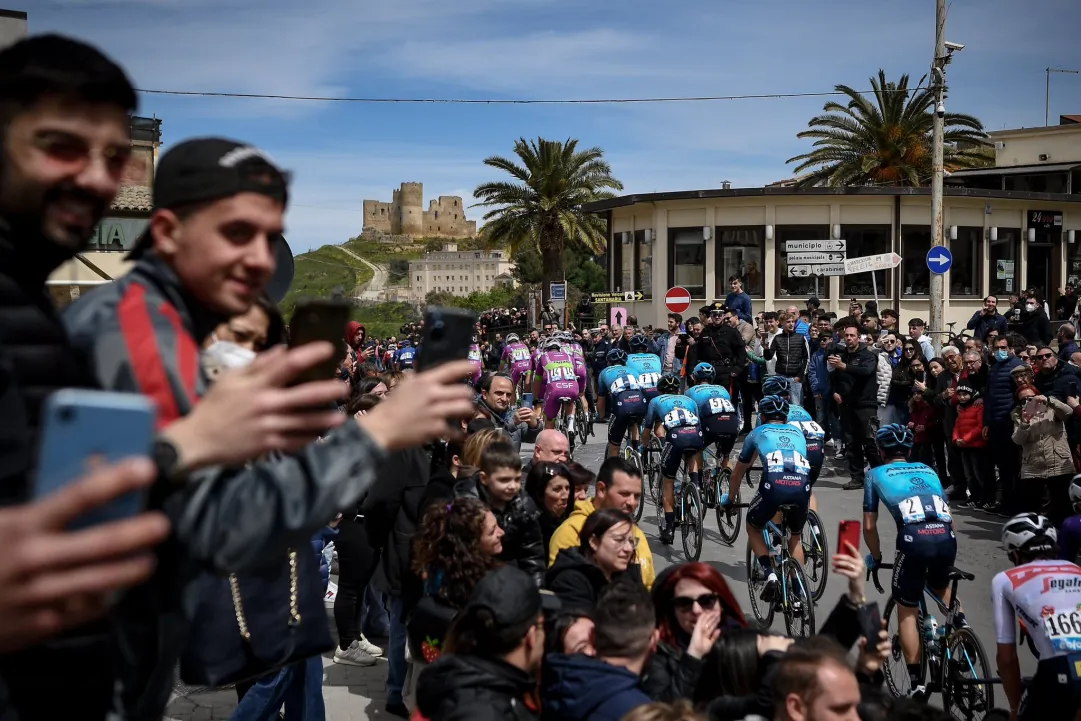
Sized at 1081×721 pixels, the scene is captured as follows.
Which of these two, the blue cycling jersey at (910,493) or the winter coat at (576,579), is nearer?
the winter coat at (576,579)

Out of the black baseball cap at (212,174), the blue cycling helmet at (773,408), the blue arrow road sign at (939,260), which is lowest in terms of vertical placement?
the blue cycling helmet at (773,408)

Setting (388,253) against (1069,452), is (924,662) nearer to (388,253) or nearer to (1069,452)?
(1069,452)

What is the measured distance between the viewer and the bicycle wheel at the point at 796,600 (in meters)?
8.18

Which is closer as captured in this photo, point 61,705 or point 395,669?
point 61,705

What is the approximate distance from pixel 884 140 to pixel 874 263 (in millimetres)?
17838

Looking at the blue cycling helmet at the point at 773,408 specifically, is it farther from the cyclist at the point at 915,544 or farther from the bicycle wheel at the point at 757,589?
the cyclist at the point at 915,544

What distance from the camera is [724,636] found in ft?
13.9

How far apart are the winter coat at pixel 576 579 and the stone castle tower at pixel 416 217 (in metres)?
178

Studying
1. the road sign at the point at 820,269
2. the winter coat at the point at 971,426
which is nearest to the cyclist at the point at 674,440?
the winter coat at the point at 971,426

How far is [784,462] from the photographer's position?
8.89m

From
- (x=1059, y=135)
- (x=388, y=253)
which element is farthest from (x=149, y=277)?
(x=388, y=253)

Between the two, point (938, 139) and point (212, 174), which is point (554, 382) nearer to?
point (938, 139)

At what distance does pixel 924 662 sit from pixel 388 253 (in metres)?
169

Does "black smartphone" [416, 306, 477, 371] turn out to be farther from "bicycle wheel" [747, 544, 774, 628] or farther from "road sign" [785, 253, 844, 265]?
"road sign" [785, 253, 844, 265]
